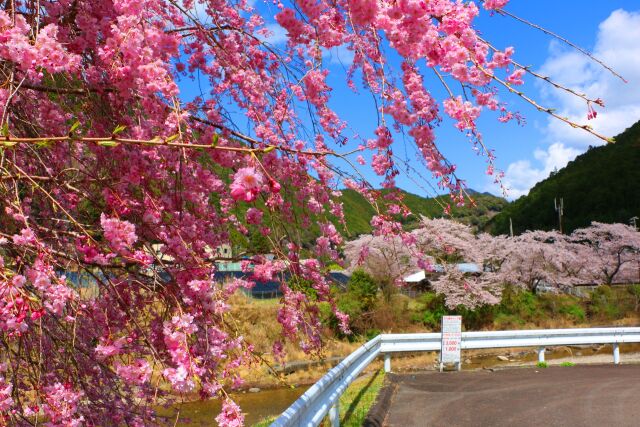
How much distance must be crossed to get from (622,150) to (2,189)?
218 feet

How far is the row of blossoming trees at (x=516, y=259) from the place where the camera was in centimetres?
2597

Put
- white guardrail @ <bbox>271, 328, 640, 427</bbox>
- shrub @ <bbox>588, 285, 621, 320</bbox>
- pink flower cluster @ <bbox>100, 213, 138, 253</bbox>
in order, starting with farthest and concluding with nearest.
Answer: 1. shrub @ <bbox>588, 285, 621, 320</bbox>
2. white guardrail @ <bbox>271, 328, 640, 427</bbox>
3. pink flower cluster @ <bbox>100, 213, 138, 253</bbox>

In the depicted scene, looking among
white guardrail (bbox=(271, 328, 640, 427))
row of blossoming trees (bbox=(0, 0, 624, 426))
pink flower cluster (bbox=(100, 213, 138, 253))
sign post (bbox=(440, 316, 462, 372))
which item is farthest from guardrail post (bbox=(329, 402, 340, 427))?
sign post (bbox=(440, 316, 462, 372))

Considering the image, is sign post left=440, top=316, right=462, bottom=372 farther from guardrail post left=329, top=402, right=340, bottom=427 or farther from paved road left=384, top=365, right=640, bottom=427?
guardrail post left=329, top=402, right=340, bottom=427

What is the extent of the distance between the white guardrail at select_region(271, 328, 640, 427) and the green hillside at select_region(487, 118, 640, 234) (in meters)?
40.4

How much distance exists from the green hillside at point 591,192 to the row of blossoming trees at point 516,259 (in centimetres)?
1165

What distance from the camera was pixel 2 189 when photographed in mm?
2527

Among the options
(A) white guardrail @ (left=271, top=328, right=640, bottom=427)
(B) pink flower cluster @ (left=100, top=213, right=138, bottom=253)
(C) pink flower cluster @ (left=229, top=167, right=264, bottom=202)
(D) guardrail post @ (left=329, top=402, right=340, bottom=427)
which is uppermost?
(C) pink flower cluster @ (left=229, top=167, right=264, bottom=202)

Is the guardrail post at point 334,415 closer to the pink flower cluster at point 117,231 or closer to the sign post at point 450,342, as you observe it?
the pink flower cluster at point 117,231

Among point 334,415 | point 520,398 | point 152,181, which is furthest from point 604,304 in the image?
point 152,181

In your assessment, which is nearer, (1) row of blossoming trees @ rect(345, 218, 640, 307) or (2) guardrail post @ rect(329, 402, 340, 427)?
(2) guardrail post @ rect(329, 402, 340, 427)

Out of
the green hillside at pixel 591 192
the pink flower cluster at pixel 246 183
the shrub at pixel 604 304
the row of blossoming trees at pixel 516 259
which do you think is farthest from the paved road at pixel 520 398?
the green hillside at pixel 591 192

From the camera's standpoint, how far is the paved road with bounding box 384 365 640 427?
24.4 ft

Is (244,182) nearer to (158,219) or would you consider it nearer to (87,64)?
(158,219)
